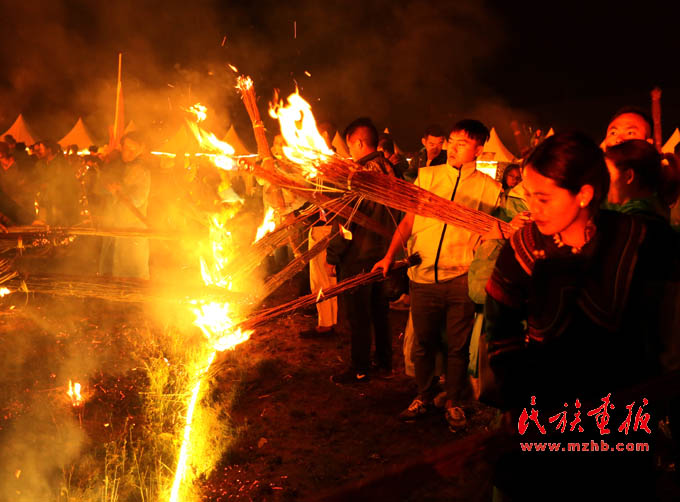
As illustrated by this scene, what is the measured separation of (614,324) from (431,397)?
273 cm

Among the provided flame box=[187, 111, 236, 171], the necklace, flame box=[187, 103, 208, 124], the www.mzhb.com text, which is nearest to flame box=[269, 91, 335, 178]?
flame box=[187, 111, 236, 171]

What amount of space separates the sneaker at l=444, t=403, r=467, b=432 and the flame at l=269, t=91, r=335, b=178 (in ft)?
7.15

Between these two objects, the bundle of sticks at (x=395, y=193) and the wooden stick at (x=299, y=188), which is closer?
the bundle of sticks at (x=395, y=193)

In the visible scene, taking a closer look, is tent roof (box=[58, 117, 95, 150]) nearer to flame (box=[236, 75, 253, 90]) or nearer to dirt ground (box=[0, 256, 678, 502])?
dirt ground (box=[0, 256, 678, 502])

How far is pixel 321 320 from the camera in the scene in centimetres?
618

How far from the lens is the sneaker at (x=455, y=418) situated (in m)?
3.90

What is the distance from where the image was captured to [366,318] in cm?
476

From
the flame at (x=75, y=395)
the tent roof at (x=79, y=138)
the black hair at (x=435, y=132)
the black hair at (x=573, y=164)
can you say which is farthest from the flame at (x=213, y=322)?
the tent roof at (x=79, y=138)

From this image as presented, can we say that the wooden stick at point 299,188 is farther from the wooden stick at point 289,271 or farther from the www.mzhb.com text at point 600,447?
the www.mzhb.com text at point 600,447

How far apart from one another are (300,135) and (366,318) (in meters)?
2.06

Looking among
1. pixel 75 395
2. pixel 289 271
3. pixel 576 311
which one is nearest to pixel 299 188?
pixel 289 271

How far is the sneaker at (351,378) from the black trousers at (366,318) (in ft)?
0.14

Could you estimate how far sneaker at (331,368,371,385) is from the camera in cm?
484

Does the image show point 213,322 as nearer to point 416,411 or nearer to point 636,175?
point 416,411
